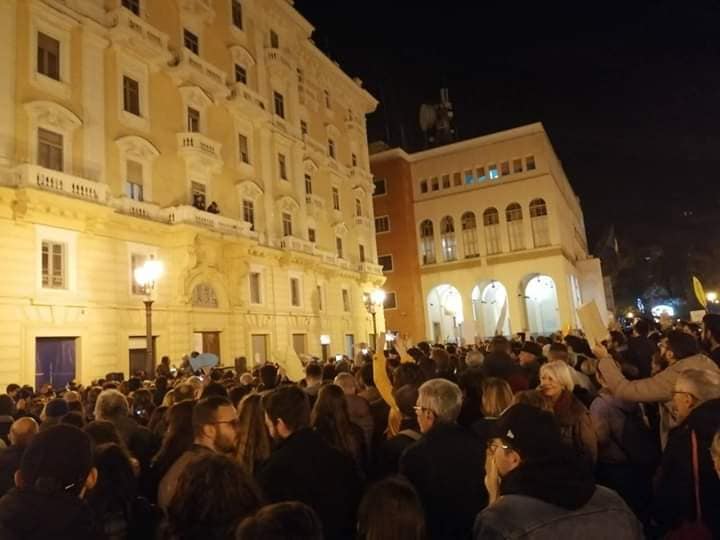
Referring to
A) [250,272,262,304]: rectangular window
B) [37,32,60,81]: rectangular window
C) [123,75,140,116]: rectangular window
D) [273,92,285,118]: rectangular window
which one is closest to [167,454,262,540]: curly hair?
[37,32,60,81]: rectangular window

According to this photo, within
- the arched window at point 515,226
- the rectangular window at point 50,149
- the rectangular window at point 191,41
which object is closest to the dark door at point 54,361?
the rectangular window at point 50,149

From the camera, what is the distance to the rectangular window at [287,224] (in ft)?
102

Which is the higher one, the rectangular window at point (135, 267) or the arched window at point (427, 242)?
the arched window at point (427, 242)

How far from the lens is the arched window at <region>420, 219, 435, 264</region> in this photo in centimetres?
4869

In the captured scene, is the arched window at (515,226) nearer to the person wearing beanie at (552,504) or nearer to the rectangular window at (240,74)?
the rectangular window at (240,74)

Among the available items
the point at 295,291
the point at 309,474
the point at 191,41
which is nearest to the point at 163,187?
the point at 191,41

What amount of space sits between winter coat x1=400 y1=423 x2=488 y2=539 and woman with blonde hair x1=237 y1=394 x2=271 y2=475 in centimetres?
107

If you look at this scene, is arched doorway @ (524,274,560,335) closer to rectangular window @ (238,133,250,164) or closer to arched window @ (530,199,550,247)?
arched window @ (530,199,550,247)

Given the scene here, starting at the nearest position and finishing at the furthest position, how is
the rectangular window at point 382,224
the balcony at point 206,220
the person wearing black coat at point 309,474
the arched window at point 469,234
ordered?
1. the person wearing black coat at point 309,474
2. the balcony at point 206,220
3. the arched window at point 469,234
4. the rectangular window at point 382,224

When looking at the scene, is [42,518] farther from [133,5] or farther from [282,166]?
[282,166]

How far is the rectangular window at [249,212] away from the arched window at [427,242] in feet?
76.3

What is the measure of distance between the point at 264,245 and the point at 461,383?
23.6 meters

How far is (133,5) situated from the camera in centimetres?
2283

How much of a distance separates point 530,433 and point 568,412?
217 centimetres
